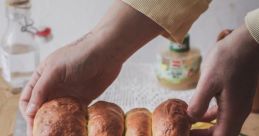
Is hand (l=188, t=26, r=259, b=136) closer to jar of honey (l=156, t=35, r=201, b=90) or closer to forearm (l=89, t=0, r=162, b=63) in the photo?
forearm (l=89, t=0, r=162, b=63)

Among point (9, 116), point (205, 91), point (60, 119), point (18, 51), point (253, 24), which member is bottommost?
point (9, 116)

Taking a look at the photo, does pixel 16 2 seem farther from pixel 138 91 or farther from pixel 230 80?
pixel 230 80

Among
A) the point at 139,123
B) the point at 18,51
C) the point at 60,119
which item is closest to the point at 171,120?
the point at 139,123

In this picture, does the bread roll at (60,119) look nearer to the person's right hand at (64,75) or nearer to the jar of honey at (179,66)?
the person's right hand at (64,75)

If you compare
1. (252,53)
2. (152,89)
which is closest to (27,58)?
(152,89)

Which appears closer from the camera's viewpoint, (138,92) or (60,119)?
(60,119)

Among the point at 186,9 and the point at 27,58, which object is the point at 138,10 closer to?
the point at 186,9
